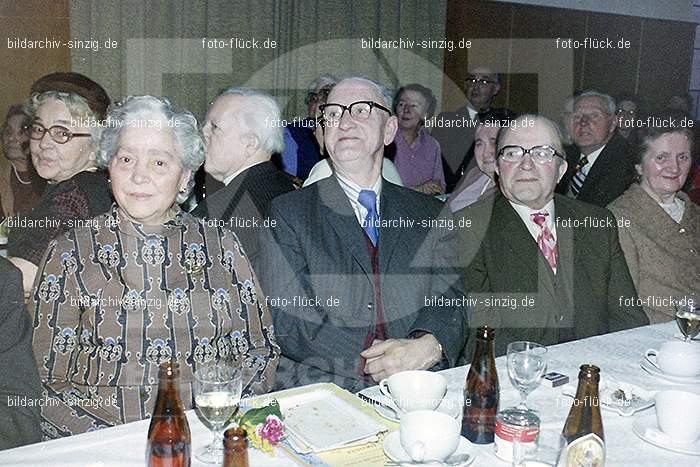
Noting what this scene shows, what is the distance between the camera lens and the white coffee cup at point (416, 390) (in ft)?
4.75

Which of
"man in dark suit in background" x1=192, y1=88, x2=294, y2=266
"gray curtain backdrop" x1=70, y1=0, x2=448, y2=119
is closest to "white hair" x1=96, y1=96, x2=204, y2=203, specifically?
"man in dark suit in background" x1=192, y1=88, x2=294, y2=266

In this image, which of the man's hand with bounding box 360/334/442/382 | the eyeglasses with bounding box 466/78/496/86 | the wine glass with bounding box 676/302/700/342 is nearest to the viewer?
the wine glass with bounding box 676/302/700/342

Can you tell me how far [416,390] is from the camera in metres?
1.46

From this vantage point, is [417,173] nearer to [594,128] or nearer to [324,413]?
[594,128]

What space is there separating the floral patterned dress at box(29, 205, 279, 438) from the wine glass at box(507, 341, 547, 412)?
0.71m

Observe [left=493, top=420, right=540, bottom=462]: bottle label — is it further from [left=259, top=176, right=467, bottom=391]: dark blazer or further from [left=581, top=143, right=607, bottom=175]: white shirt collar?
[left=581, top=143, right=607, bottom=175]: white shirt collar

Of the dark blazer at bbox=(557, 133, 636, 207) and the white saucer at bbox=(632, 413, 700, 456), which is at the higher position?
the dark blazer at bbox=(557, 133, 636, 207)

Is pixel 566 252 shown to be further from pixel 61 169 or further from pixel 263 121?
pixel 61 169

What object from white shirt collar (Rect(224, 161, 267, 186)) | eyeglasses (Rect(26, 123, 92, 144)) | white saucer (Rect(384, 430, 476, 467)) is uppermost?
eyeglasses (Rect(26, 123, 92, 144))

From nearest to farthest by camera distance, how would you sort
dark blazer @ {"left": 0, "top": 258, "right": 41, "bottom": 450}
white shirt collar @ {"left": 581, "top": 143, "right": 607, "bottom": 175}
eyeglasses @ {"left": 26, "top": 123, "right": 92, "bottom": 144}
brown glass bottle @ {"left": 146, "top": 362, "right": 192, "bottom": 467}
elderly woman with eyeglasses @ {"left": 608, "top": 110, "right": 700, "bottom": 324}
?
brown glass bottle @ {"left": 146, "top": 362, "right": 192, "bottom": 467} < dark blazer @ {"left": 0, "top": 258, "right": 41, "bottom": 450} < eyeglasses @ {"left": 26, "top": 123, "right": 92, "bottom": 144} < elderly woman with eyeglasses @ {"left": 608, "top": 110, "right": 700, "bottom": 324} < white shirt collar @ {"left": 581, "top": 143, "right": 607, "bottom": 175}

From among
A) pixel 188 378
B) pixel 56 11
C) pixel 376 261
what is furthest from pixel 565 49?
pixel 188 378

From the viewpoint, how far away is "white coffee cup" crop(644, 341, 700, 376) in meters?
1.82

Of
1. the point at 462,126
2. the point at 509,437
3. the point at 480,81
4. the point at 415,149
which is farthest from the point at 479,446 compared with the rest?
the point at 480,81

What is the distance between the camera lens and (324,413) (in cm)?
151
